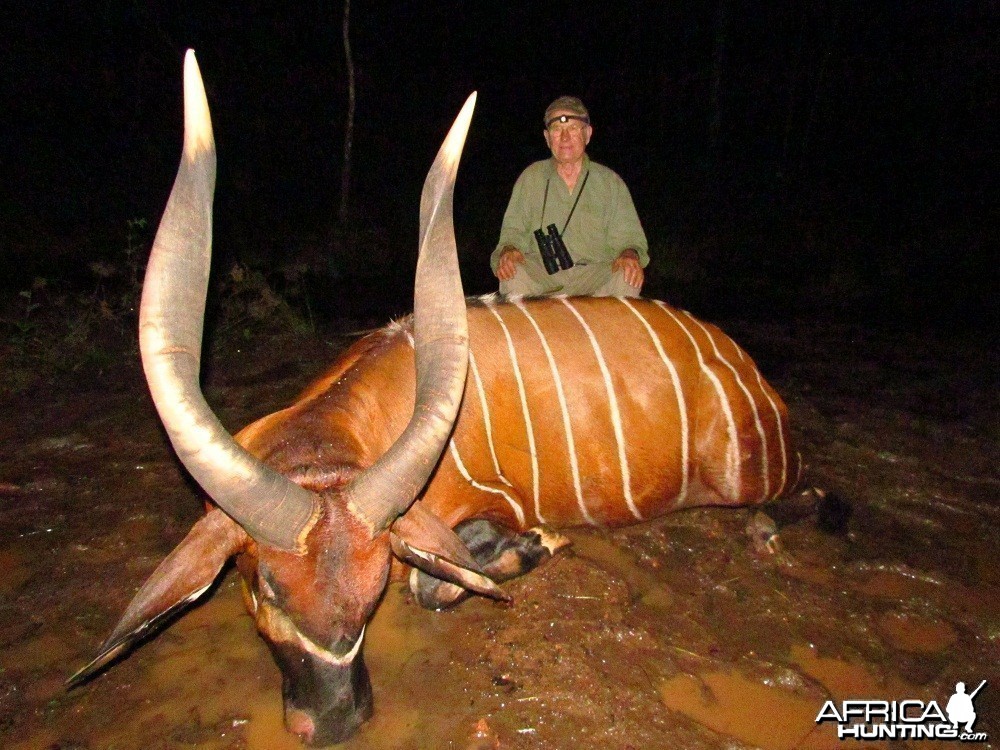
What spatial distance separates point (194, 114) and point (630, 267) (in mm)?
Result: 3004

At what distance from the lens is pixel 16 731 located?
2.40 meters

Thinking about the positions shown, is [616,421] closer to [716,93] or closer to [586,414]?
[586,414]

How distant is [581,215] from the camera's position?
478cm

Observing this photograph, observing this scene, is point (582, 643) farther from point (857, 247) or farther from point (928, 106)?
point (928, 106)

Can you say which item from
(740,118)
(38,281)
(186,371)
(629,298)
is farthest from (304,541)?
(740,118)

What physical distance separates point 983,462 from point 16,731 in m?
5.51

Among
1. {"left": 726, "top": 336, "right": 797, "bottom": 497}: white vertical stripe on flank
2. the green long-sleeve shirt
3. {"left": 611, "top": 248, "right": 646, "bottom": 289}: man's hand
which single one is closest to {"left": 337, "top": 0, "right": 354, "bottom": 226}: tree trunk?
the green long-sleeve shirt

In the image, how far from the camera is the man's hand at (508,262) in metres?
4.48

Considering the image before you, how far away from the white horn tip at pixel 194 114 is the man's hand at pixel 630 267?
9.60 ft

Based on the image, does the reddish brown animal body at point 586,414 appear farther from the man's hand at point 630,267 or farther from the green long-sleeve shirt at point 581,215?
the green long-sleeve shirt at point 581,215

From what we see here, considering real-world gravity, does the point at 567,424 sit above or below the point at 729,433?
above

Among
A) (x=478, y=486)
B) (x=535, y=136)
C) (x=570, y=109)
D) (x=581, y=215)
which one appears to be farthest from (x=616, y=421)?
(x=535, y=136)

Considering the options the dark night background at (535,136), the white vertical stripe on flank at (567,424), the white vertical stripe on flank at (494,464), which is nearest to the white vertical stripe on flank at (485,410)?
the white vertical stripe on flank at (494,464)

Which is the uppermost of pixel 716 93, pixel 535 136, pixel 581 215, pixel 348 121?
pixel 716 93
